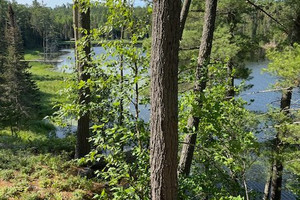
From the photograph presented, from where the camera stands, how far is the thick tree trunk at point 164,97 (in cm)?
242

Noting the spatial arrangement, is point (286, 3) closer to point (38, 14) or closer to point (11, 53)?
point (11, 53)

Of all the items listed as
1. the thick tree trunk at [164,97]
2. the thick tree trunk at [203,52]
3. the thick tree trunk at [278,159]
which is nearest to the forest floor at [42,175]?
the thick tree trunk at [164,97]

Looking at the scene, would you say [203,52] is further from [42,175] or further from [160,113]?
[42,175]

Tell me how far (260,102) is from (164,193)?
15.6 meters

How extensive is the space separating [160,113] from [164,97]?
0.16 metres

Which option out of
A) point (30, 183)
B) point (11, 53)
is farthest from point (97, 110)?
point (11, 53)

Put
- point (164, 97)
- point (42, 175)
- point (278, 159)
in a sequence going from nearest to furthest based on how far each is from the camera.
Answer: point (164, 97) → point (42, 175) → point (278, 159)

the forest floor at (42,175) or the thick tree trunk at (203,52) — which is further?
the forest floor at (42,175)

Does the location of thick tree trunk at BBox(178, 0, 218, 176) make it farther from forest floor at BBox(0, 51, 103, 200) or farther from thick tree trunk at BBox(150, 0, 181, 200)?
forest floor at BBox(0, 51, 103, 200)

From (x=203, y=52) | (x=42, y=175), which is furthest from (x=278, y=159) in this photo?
(x=42, y=175)

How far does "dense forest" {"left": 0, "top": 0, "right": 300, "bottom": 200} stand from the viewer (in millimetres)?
2703

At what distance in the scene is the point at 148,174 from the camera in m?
3.13

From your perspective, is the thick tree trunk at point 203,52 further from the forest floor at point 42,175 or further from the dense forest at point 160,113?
the forest floor at point 42,175

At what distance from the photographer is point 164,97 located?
8.34ft
